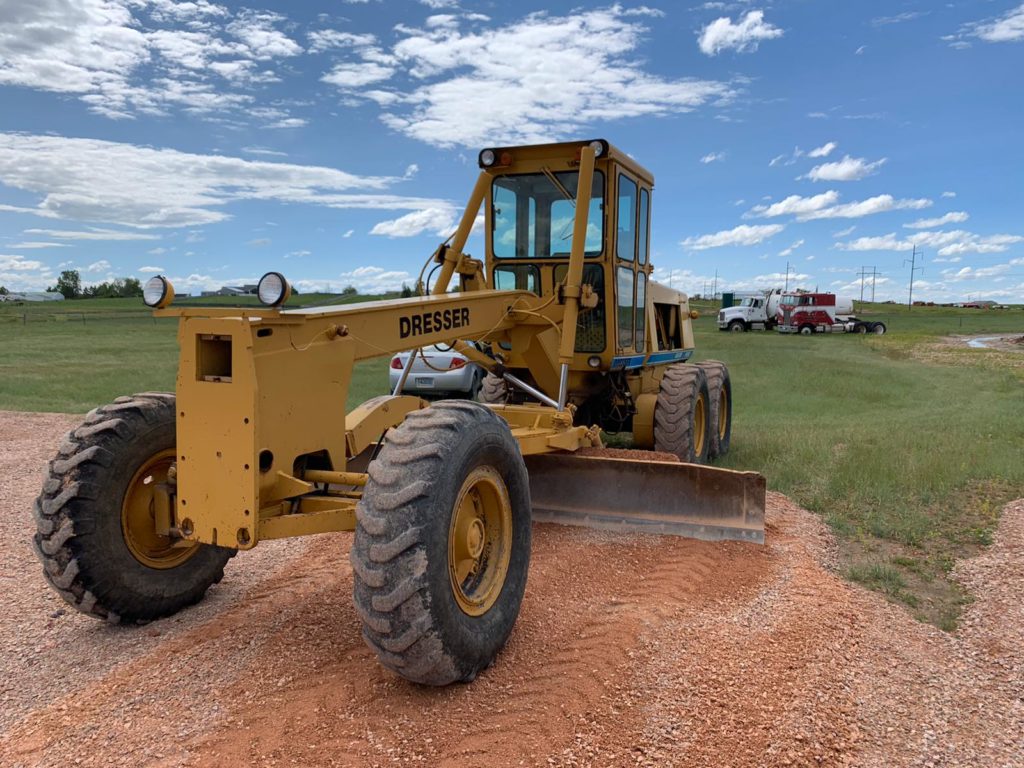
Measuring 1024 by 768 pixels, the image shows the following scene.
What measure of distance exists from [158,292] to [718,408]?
6.94 meters

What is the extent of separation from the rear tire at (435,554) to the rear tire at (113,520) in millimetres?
1665

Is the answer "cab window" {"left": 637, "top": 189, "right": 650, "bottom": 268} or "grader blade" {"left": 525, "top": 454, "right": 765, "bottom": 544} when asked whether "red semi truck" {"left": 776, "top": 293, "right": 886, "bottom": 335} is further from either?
"grader blade" {"left": 525, "top": 454, "right": 765, "bottom": 544}

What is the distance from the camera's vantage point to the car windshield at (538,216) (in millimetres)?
7387

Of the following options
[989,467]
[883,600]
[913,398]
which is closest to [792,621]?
[883,600]

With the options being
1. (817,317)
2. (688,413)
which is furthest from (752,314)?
A: (688,413)

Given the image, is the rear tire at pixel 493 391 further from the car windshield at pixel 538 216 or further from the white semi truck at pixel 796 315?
the white semi truck at pixel 796 315

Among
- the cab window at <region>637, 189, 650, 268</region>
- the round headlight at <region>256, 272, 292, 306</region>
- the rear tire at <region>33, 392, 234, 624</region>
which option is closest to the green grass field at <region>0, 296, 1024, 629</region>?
the round headlight at <region>256, 272, 292, 306</region>

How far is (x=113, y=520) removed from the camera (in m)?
4.29

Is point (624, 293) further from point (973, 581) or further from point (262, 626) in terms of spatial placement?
point (262, 626)

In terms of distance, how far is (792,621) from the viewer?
4.60 m

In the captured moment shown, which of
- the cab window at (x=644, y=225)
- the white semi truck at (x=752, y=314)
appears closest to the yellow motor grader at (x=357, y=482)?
the cab window at (x=644, y=225)

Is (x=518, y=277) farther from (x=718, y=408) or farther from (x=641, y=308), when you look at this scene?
(x=718, y=408)

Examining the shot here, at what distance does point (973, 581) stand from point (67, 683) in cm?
563

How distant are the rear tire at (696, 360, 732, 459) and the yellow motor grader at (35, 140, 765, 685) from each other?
9.70 feet
